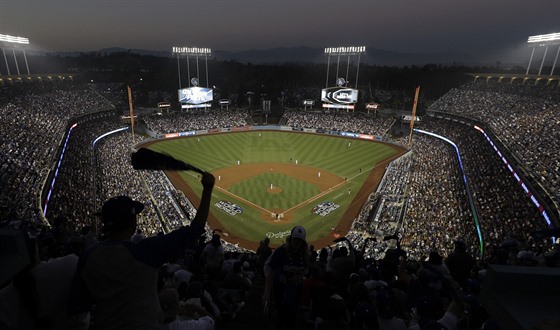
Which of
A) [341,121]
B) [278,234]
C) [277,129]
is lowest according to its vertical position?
[278,234]

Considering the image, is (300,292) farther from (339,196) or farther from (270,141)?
(270,141)

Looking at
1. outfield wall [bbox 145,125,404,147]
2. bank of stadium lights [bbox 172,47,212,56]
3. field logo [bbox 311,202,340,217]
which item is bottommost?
field logo [bbox 311,202,340,217]

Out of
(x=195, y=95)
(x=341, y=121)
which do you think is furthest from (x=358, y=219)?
(x=195, y=95)

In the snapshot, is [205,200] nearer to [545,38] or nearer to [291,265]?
[291,265]

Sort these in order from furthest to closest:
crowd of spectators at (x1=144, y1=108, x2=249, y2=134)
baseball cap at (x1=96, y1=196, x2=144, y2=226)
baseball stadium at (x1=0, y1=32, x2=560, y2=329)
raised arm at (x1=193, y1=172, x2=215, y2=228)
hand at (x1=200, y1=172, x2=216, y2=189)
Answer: crowd of spectators at (x1=144, y1=108, x2=249, y2=134) → baseball stadium at (x1=0, y1=32, x2=560, y2=329) → hand at (x1=200, y1=172, x2=216, y2=189) → raised arm at (x1=193, y1=172, x2=215, y2=228) → baseball cap at (x1=96, y1=196, x2=144, y2=226)

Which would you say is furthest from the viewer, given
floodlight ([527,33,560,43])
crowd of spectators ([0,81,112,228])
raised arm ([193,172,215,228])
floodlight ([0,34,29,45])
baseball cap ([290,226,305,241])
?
floodlight ([0,34,29,45])

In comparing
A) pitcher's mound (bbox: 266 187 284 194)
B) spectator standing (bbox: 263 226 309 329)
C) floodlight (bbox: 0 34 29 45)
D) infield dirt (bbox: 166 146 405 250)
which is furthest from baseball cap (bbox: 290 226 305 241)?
floodlight (bbox: 0 34 29 45)

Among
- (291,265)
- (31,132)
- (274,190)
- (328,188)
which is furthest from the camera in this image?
(328,188)

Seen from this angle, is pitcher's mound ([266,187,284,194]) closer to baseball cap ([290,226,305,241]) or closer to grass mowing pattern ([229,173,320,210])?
grass mowing pattern ([229,173,320,210])
